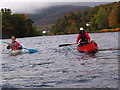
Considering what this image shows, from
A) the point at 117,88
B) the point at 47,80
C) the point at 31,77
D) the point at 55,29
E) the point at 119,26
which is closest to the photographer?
the point at 117,88

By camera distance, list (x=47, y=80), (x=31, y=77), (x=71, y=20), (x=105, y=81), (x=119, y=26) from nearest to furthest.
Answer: (x=105, y=81) → (x=47, y=80) → (x=31, y=77) → (x=119, y=26) → (x=71, y=20)

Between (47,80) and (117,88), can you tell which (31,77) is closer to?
(47,80)

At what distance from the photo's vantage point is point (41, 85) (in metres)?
8.41

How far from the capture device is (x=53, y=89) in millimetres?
7738

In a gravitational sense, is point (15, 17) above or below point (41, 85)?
above

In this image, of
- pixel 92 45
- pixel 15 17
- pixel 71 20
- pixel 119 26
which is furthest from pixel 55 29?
pixel 92 45

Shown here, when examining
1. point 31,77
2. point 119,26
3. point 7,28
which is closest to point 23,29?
point 7,28

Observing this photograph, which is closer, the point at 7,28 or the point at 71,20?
the point at 7,28

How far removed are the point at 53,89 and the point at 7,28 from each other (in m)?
96.9

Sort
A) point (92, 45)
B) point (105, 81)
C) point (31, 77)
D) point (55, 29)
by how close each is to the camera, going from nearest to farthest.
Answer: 1. point (105, 81)
2. point (31, 77)
3. point (92, 45)
4. point (55, 29)

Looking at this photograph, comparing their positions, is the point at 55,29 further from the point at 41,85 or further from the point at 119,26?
the point at 41,85

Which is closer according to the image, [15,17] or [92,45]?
[92,45]

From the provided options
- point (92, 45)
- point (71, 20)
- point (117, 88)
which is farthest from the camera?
point (71, 20)

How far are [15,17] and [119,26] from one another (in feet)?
169
